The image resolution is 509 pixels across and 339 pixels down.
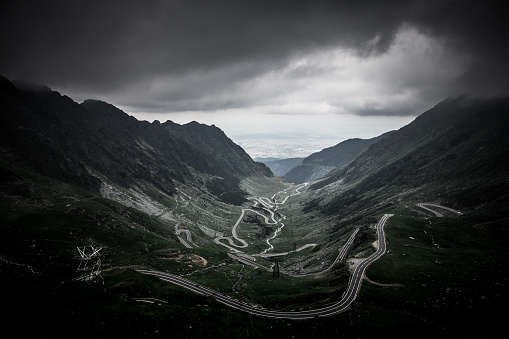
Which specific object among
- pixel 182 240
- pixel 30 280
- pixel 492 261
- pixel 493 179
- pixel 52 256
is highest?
pixel 493 179

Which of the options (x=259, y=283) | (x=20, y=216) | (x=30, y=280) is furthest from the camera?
(x=20, y=216)

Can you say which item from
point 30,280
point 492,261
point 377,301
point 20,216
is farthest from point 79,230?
point 492,261

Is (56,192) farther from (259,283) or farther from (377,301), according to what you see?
(377,301)

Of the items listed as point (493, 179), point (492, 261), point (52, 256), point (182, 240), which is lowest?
point (182, 240)

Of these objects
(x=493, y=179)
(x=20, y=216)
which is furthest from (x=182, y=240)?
(x=493, y=179)

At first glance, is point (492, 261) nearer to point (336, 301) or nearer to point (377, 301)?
point (377, 301)

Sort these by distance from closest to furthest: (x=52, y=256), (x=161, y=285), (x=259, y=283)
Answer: (x=161, y=285)
(x=52, y=256)
(x=259, y=283)

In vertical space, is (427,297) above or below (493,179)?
below

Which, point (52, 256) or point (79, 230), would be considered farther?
point (79, 230)

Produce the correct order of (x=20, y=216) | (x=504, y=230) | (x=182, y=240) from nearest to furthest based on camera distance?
1. (x=20, y=216)
2. (x=504, y=230)
3. (x=182, y=240)
